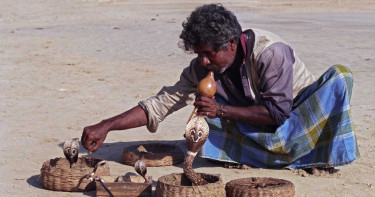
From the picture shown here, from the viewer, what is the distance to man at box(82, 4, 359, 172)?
4871 mm

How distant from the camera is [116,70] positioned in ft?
36.1

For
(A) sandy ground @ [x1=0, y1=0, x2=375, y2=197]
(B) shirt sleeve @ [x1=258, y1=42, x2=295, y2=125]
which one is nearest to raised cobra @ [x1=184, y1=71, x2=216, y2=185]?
(B) shirt sleeve @ [x1=258, y1=42, x2=295, y2=125]

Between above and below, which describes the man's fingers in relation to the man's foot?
above

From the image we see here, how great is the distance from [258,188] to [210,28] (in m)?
1.10

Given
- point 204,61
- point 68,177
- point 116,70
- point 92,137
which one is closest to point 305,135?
point 204,61

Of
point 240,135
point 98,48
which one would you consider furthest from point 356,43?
point 240,135

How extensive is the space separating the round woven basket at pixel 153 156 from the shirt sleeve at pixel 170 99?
1.05ft

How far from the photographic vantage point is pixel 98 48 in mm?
13555

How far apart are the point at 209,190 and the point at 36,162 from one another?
2072mm

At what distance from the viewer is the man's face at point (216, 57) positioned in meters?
4.85

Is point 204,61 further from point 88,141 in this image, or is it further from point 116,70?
point 116,70

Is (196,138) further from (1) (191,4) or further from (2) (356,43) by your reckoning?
(1) (191,4)

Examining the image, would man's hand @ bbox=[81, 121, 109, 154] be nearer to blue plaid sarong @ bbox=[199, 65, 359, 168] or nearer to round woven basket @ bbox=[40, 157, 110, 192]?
round woven basket @ bbox=[40, 157, 110, 192]

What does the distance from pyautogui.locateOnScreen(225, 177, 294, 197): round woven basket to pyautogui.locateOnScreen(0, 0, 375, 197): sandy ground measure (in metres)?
0.39
